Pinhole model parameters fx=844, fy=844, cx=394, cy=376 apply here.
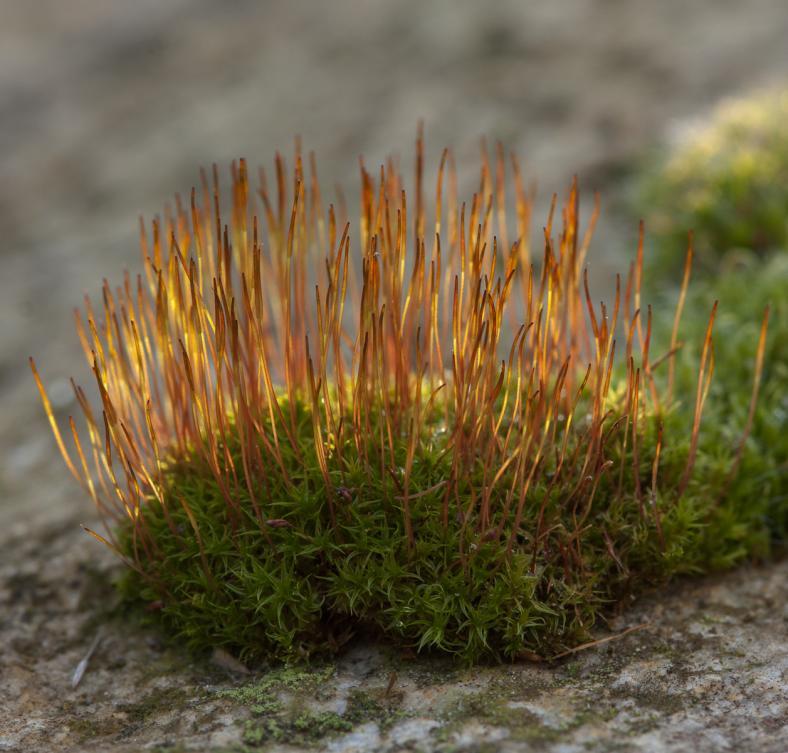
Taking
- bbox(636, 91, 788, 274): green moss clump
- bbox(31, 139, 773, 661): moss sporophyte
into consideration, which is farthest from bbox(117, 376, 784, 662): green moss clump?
bbox(636, 91, 788, 274): green moss clump

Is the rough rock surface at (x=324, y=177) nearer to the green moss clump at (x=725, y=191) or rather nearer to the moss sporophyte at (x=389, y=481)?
the moss sporophyte at (x=389, y=481)

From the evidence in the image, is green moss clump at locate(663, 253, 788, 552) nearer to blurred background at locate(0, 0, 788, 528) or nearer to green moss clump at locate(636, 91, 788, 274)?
green moss clump at locate(636, 91, 788, 274)

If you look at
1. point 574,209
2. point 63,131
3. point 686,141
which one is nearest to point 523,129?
point 686,141

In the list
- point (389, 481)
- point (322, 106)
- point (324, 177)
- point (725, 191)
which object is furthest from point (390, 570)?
point (322, 106)

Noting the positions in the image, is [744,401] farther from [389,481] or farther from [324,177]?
[324,177]

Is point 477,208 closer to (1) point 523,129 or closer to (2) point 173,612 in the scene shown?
(2) point 173,612

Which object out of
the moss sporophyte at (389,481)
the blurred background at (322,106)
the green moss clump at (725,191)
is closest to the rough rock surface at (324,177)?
the blurred background at (322,106)
